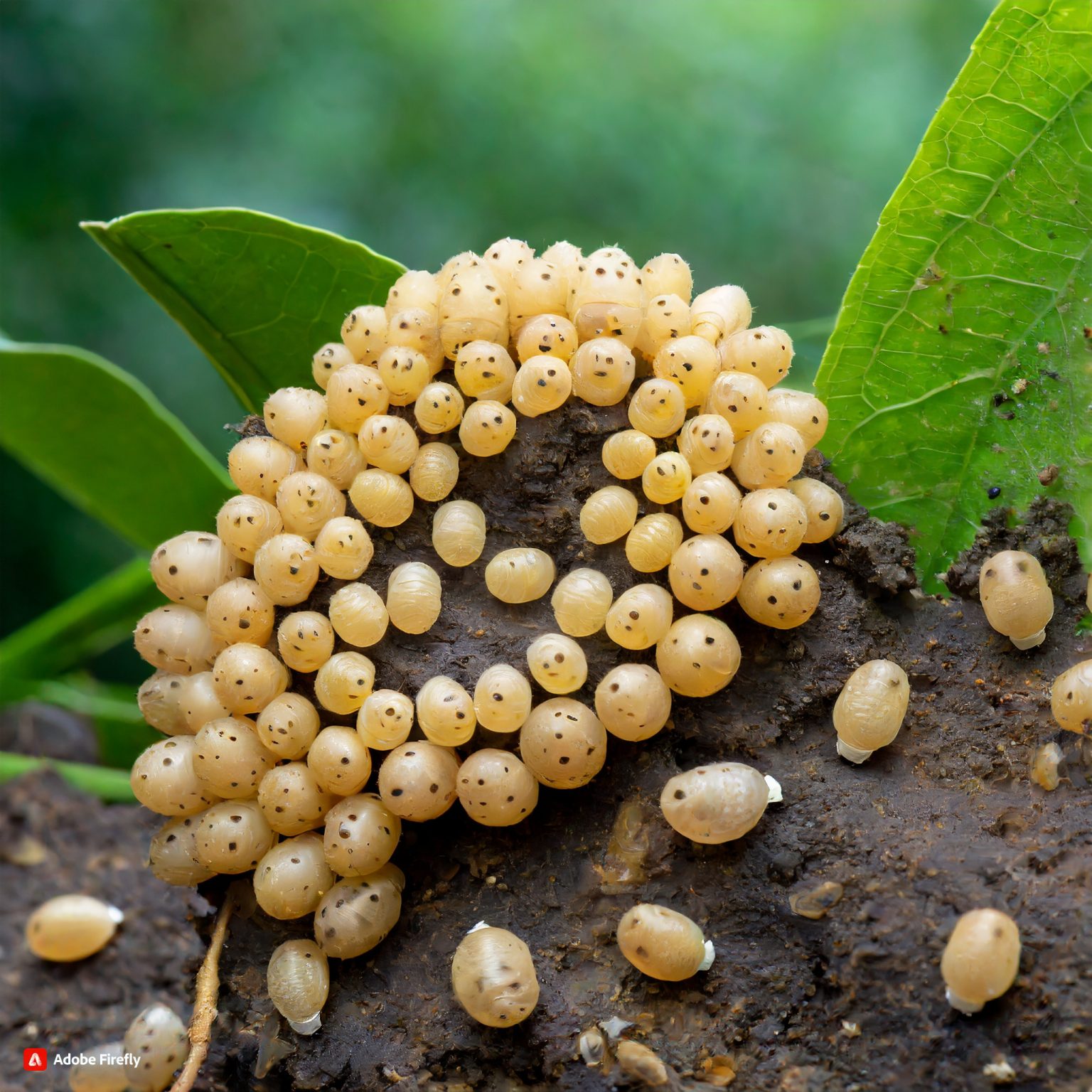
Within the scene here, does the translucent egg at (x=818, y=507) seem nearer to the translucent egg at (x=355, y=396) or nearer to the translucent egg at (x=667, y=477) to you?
the translucent egg at (x=667, y=477)

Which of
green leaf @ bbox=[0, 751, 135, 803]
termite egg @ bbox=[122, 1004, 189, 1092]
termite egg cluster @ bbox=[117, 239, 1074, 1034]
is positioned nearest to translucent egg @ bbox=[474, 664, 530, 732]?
termite egg cluster @ bbox=[117, 239, 1074, 1034]

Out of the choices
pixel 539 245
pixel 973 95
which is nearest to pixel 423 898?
pixel 973 95

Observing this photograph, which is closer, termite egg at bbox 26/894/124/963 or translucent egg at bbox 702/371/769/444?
translucent egg at bbox 702/371/769/444

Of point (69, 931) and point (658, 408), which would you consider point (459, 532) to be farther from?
point (69, 931)

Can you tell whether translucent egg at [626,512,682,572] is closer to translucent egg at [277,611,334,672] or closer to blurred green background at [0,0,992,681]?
translucent egg at [277,611,334,672]

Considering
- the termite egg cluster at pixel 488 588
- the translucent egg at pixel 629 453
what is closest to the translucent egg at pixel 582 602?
the termite egg cluster at pixel 488 588

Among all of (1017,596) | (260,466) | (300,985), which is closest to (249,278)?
(260,466)

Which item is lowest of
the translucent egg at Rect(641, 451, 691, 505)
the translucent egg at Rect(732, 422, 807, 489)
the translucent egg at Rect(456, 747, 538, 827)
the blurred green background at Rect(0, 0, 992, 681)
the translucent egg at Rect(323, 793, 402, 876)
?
the translucent egg at Rect(323, 793, 402, 876)
